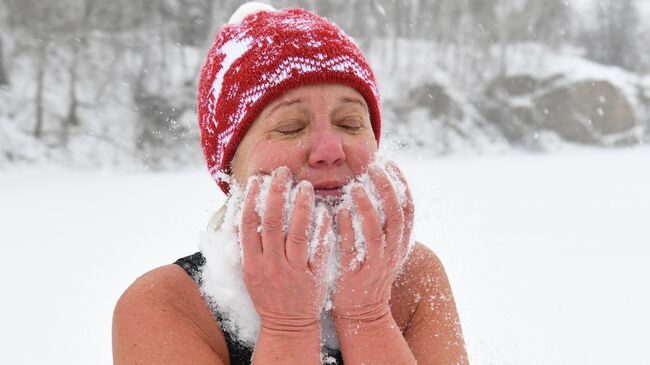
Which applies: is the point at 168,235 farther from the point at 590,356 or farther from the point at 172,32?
the point at 172,32

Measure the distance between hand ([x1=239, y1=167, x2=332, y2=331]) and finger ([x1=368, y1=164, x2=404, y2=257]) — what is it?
0.11 m

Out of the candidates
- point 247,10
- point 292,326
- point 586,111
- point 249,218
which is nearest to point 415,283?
point 292,326

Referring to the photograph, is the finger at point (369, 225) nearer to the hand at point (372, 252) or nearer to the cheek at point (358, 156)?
the hand at point (372, 252)

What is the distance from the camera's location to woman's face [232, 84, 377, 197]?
43.8 inches

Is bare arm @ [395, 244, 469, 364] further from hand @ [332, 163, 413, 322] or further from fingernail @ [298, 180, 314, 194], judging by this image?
fingernail @ [298, 180, 314, 194]

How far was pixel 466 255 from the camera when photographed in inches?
223

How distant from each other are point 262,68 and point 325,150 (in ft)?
0.86

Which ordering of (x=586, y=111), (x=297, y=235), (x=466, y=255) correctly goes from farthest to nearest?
(x=586, y=111)
(x=466, y=255)
(x=297, y=235)

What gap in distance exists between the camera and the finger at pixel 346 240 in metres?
1.02

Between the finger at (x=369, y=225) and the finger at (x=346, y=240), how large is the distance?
2cm

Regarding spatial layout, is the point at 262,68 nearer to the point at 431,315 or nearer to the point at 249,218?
the point at 249,218

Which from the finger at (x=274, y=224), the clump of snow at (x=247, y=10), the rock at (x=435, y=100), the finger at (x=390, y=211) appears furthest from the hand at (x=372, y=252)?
the rock at (x=435, y=100)

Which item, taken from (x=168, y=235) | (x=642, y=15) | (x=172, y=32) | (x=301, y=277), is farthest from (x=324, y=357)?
(x=642, y=15)

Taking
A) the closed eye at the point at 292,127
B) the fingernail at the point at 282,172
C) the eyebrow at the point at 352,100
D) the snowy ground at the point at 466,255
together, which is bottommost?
the snowy ground at the point at 466,255
